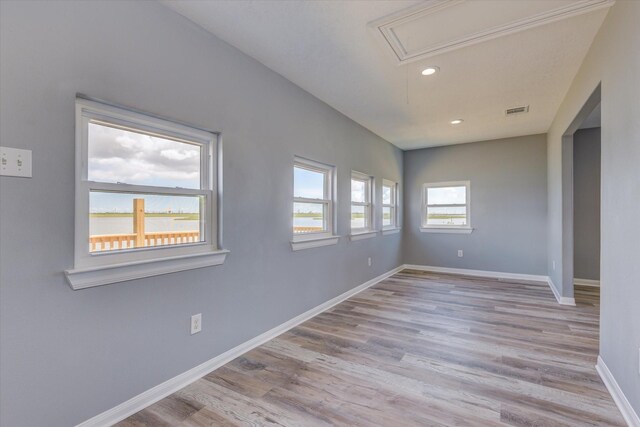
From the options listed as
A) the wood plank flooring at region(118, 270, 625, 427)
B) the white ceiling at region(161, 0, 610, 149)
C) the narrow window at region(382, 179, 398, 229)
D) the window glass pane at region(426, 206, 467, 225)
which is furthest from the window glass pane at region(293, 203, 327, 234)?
the window glass pane at region(426, 206, 467, 225)

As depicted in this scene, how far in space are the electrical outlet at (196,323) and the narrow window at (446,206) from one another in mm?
4887

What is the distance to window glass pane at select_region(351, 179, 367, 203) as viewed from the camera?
4.57 metres

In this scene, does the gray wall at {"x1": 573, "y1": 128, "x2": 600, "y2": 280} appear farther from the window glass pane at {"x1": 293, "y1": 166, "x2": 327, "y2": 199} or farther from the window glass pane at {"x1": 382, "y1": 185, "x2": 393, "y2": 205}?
the window glass pane at {"x1": 293, "y1": 166, "x2": 327, "y2": 199}

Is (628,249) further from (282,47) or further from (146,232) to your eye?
(146,232)

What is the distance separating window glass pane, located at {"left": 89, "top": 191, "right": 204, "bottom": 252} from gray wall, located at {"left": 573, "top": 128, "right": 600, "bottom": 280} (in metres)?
5.53

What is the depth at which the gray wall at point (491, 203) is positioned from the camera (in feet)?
16.9

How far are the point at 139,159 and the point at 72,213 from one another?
512 millimetres

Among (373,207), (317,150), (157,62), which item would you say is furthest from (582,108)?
(157,62)

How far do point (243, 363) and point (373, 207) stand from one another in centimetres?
326

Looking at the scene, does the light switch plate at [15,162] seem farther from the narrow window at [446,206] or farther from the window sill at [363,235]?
the narrow window at [446,206]

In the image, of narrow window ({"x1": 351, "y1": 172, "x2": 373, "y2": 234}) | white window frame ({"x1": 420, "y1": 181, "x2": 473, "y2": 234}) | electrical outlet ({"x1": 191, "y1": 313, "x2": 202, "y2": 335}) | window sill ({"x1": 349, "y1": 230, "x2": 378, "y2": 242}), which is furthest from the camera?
white window frame ({"x1": 420, "y1": 181, "x2": 473, "y2": 234})

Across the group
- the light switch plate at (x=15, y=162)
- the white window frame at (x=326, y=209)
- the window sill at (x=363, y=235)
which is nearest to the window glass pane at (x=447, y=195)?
the window sill at (x=363, y=235)

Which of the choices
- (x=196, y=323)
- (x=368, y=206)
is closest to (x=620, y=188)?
(x=196, y=323)

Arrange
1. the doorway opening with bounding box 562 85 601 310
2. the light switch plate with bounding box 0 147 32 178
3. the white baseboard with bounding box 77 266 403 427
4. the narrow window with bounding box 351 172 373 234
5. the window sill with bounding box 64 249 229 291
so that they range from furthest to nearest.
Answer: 1. the doorway opening with bounding box 562 85 601 310
2. the narrow window with bounding box 351 172 373 234
3. the white baseboard with bounding box 77 266 403 427
4. the window sill with bounding box 64 249 229 291
5. the light switch plate with bounding box 0 147 32 178
